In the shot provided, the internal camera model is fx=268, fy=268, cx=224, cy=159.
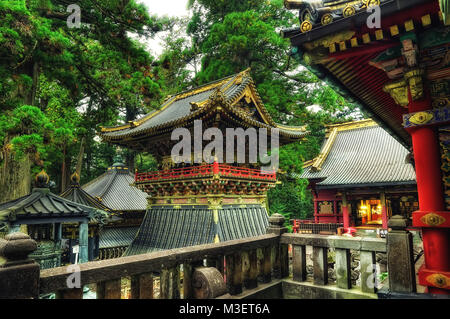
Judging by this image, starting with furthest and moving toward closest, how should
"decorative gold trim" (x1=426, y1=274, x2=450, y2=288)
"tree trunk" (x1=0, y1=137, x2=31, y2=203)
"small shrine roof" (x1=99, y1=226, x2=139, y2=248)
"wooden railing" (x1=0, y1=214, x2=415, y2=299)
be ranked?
"small shrine roof" (x1=99, y1=226, x2=139, y2=248) < "tree trunk" (x1=0, y1=137, x2=31, y2=203) < "decorative gold trim" (x1=426, y1=274, x2=450, y2=288) < "wooden railing" (x1=0, y1=214, x2=415, y2=299)

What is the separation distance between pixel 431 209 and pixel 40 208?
9.47 meters

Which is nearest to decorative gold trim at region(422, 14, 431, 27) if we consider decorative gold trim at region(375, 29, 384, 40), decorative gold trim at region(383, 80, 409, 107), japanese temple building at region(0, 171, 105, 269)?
decorative gold trim at region(375, 29, 384, 40)

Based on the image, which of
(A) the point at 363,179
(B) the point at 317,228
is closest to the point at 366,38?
(A) the point at 363,179

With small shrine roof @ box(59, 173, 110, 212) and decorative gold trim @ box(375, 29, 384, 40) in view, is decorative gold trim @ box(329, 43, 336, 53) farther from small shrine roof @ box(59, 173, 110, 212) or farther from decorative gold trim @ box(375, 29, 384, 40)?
small shrine roof @ box(59, 173, 110, 212)

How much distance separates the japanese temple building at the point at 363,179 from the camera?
16.3 m

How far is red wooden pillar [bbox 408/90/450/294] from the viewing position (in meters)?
3.11

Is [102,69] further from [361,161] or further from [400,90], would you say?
[361,161]

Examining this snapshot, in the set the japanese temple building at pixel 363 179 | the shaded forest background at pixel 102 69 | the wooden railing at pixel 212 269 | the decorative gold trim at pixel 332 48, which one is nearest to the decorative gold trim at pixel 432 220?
the wooden railing at pixel 212 269

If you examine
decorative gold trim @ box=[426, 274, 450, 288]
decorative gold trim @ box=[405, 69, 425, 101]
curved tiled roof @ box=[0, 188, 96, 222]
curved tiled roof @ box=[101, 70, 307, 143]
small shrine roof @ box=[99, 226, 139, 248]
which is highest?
curved tiled roof @ box=[101, 70, 307, 143]

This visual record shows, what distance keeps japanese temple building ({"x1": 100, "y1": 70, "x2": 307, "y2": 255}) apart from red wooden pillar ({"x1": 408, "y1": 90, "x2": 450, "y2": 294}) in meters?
7.40

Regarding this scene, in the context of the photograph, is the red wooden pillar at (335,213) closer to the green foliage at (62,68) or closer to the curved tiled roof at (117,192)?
the curved tiled roof at (117,192)

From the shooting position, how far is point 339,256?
3.89m

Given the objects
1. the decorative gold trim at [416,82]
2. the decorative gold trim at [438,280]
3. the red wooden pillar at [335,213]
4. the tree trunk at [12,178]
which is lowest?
the red wooden pillar at [335,213]
